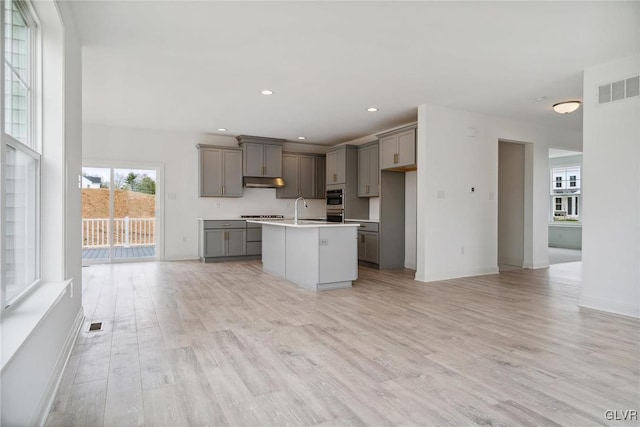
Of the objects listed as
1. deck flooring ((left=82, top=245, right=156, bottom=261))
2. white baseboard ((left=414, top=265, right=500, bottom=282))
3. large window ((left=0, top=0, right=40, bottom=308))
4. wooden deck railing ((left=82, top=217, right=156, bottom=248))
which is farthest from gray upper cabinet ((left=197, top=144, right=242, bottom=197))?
large window ((left=0, top=0, right=40, bottom=308))

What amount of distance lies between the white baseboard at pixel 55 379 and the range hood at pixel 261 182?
5.06 m

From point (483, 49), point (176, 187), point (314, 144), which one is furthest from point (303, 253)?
point (314, 144)

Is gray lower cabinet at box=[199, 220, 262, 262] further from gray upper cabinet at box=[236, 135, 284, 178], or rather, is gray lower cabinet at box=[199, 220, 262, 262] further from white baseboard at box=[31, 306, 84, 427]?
white baseboard at box=[31, 306, 84, 427]

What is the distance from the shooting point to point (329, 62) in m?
3.97

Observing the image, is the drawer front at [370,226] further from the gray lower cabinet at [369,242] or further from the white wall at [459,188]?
the white wall at [459,188]

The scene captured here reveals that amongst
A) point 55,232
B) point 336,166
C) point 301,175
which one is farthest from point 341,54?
point 301,175

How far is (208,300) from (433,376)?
2.86m

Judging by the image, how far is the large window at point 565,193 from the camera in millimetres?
10914

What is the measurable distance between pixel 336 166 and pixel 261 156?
1647 millimetres

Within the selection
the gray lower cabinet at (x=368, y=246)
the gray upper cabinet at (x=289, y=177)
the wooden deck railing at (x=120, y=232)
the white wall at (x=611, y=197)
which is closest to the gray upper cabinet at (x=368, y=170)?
the gray lower cabinet at (x=368, y=246)

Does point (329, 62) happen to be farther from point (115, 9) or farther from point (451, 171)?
point (451, 171)

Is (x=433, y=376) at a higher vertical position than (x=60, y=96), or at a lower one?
lower

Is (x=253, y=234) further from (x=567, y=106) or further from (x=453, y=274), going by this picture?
(x=567, y=106)

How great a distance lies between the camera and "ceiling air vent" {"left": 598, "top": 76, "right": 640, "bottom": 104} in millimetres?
3779
